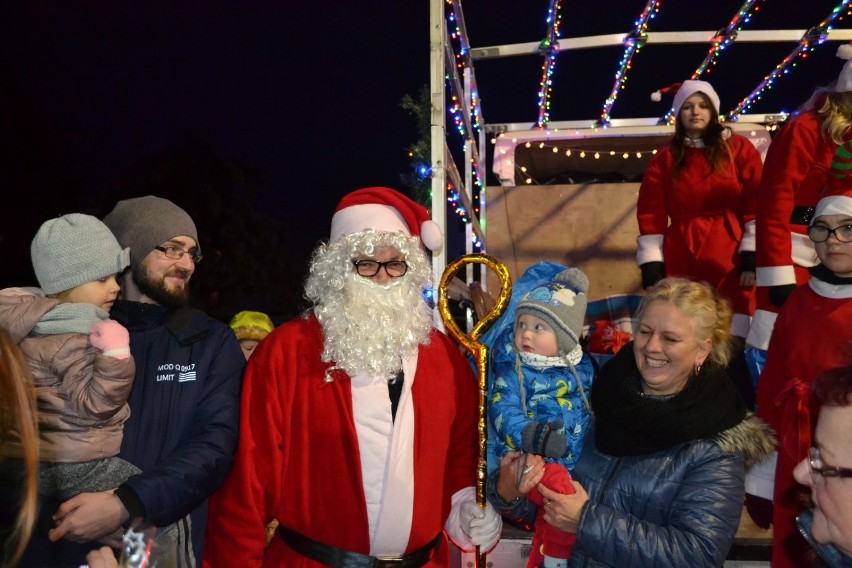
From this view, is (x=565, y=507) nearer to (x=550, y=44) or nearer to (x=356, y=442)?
(x=356, y=442)

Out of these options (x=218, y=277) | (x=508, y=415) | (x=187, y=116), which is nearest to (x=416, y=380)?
(x=508, y=415)

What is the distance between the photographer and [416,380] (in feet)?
8.67

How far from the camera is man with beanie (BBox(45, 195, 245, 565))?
2.17 meters

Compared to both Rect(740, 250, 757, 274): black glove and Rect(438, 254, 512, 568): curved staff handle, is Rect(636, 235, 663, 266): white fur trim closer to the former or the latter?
Rect(740, 250, 757, 274): black glove

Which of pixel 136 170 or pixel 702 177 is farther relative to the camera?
pixel 136 170

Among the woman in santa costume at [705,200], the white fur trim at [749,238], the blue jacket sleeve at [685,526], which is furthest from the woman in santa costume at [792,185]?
the blue jacket sleeve at [685,526]

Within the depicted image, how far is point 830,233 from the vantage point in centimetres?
258

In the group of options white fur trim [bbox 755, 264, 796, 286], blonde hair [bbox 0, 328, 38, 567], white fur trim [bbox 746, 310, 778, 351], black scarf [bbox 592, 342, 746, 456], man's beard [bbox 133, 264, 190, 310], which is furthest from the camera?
white fur trim [bbox 746, 310, 778, 351]

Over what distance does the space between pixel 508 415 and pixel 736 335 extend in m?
2.24

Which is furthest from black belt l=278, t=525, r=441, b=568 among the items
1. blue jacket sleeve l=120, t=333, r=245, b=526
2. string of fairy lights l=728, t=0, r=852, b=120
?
string of fairy lights l=728, t=0, r=852, b=120

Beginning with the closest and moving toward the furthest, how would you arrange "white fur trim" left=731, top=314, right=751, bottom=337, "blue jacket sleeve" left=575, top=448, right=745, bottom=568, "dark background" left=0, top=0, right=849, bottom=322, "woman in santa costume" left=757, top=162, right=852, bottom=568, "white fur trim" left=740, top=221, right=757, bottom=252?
"blue jacket sleeve" left=575, top=448, right=745, bottom=568 < "woman in santa costume" left=757, top=162, right=852, bottom=568 < "white fur trim" left=740, top=221, right=757, bottom=252 < "white fur trim" left=731, top=314, right=751, bottom=337 < "dark background" left=0, top=0, right=849, bottom=322

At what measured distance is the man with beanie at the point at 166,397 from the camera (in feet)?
7.13

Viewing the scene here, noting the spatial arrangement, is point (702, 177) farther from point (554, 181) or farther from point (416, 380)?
point (554, 181)

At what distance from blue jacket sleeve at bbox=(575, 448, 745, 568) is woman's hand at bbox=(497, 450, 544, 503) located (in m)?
0.20
